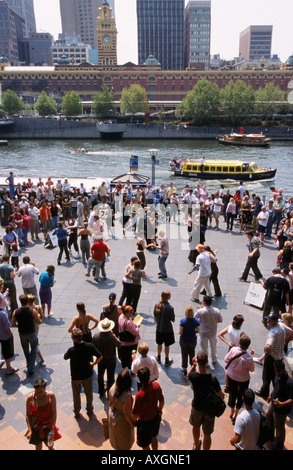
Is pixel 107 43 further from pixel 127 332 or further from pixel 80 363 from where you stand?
pixel 80 363

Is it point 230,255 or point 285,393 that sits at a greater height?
point 285,393

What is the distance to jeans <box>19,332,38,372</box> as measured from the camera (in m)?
6.47

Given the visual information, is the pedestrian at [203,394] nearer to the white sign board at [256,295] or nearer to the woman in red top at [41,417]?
the woman in red top at [41,417]

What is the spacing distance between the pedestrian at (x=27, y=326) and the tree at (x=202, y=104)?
97.3 meters

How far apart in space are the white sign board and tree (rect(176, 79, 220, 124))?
94.1 metres

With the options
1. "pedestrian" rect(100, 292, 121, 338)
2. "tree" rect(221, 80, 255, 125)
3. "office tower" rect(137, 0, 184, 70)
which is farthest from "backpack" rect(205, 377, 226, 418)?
"office tower" rect(137, 0, 184, 70)

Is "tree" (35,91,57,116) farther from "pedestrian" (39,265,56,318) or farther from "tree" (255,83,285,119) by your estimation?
"pedestrian" (39,265,56,318)

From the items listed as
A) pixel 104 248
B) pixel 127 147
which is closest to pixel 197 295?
pixel 104 248

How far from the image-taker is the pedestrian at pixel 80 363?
5.35 metres

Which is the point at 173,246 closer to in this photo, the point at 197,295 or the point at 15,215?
the point at 197,295

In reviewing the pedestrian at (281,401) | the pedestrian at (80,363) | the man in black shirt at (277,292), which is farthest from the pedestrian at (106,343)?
the man in black shirt at (277,292)

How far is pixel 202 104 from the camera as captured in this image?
97375 mm

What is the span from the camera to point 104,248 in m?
10.5

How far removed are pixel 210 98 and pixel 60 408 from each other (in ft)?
331
